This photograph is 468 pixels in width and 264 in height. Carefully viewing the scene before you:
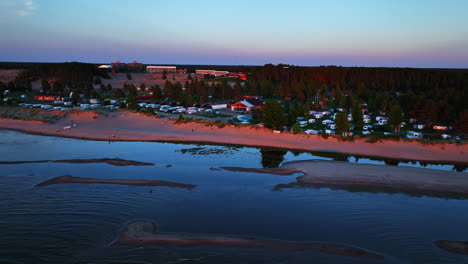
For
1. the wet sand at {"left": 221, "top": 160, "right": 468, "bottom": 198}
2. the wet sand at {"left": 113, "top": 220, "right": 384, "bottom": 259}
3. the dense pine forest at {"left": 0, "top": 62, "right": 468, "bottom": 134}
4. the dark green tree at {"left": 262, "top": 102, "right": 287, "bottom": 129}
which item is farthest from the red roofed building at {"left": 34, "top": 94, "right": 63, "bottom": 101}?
the wet sand at {"left": 113, "top": 220, "right": 384, "bottom": 259}

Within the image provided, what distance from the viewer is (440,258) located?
1001cm

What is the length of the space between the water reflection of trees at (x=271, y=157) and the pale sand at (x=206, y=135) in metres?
1.30

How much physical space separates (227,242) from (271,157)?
12.5 meters

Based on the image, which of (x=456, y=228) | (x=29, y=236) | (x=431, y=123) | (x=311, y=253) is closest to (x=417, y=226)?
(x=456, y=228)

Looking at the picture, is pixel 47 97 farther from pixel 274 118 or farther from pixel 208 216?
pixel 208 216

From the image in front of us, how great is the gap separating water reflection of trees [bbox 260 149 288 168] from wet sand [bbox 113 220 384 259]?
9.75 m

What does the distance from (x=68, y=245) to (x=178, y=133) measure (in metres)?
19.1

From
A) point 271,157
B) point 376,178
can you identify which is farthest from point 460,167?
point 271,157

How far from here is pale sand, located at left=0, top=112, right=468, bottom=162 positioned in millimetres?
23078

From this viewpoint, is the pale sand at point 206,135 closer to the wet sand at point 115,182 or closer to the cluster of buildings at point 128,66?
the wet sand at point 115,182

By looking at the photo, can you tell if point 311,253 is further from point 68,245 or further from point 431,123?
point 431,123

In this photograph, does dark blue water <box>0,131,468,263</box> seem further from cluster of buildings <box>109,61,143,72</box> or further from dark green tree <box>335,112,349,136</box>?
cluster of buildings <box>109,61,143,72</box>

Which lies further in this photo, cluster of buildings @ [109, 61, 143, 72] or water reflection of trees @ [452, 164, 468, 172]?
cluster of buildings @ [109, 61, 143, 72]

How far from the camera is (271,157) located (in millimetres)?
22688
